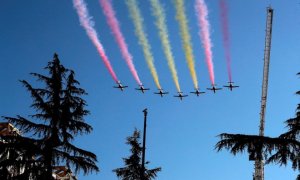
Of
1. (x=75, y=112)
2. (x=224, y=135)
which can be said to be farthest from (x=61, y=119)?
(x=224, y=135)

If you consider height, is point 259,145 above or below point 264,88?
below

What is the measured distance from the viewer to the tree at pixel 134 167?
42.2 meters

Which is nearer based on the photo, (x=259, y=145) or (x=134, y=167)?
(x=259, y=145)

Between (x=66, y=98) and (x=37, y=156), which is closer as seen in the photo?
(x=37, y=156)

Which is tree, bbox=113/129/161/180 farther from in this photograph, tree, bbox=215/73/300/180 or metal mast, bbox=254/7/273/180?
tree, bbox=215/73/300/180

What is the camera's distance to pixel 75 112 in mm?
23203

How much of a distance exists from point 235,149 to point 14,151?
10166mm

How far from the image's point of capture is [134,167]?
43875mm

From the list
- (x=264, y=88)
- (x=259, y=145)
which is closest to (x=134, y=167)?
(x=264, y=88)

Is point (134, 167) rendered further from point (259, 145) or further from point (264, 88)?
point (259, 145)

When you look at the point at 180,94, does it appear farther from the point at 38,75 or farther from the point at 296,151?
the point at 296,151

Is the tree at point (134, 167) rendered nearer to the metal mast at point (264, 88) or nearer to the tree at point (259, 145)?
the metal mast at point (264, 88)

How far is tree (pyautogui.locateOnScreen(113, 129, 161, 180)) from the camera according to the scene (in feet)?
139

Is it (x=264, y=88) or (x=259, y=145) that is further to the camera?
(x=264, y=88)
